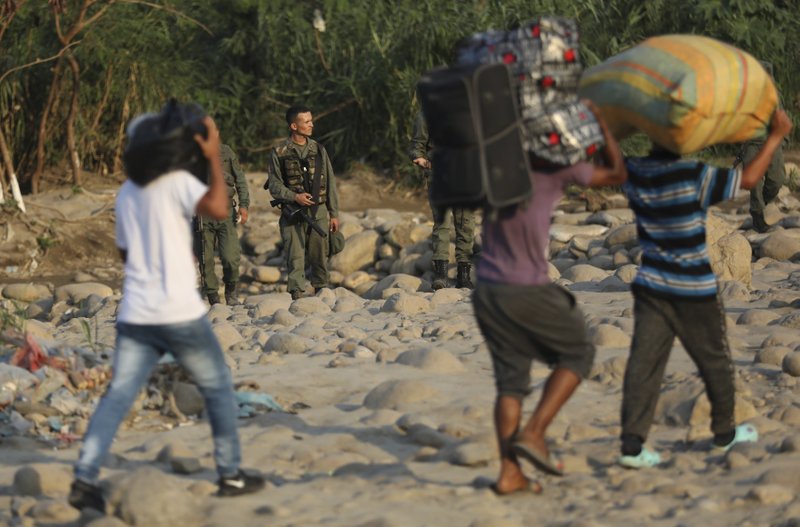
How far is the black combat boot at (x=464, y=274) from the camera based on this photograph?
38.6ft

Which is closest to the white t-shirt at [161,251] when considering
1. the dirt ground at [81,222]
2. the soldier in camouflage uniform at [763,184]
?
the soldier in camouflage uniform at [763,184]

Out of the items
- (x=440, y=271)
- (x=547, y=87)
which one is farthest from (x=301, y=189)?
(x=547, y=87)

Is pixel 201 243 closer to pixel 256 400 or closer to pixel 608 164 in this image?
pixel 256 400

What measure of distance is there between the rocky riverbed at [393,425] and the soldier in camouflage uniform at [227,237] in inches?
41.3

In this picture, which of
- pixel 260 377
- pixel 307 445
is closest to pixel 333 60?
pixel 260 377

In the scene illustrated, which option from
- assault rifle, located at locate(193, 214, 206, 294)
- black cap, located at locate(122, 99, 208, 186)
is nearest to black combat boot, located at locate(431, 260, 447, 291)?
assault rifle, located at locate(193, 214, 206, 294)

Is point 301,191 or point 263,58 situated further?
point 263,58

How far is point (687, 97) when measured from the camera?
5.26 m

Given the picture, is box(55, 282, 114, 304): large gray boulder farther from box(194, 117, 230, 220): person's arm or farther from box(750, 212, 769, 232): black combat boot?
box(194, 117, 230, 220): person's arm

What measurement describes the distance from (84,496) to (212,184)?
119 centimetres

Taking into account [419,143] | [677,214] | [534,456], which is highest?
[419,143]

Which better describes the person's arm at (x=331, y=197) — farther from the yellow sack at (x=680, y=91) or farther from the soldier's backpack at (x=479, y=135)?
the soldier's backpack at (x=479, y=135)

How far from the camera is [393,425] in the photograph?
20.8 feet

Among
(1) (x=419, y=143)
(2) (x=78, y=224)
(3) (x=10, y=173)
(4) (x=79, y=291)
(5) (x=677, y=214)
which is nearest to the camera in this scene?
(5) (x=677, y=214)
